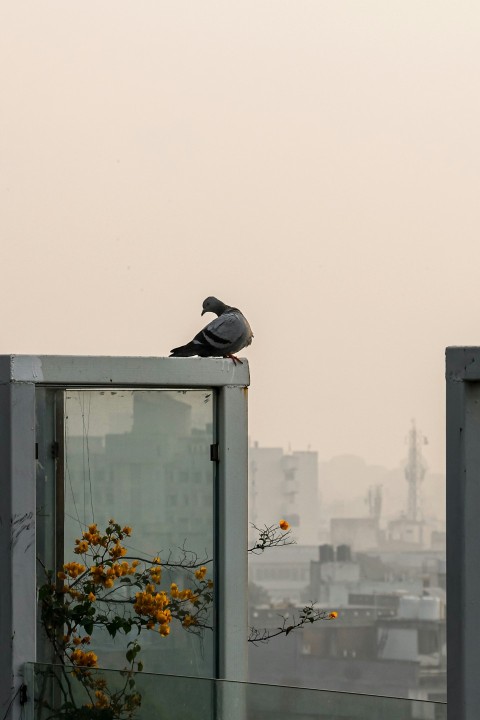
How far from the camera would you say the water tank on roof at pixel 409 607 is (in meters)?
69.9

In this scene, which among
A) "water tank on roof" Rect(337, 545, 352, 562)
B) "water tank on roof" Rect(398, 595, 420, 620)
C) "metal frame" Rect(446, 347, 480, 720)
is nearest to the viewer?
"metal frame" Rect(446, 347, 480, 720)

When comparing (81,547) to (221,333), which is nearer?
(81,547)

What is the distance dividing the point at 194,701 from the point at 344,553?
223 feet

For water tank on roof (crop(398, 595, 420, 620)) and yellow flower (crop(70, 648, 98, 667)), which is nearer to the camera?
yellow flower (crop(70, 648, 98, 667))

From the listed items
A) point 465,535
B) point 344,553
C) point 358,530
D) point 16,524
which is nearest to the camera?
point 465,535

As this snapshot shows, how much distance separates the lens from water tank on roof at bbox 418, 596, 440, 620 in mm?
67250

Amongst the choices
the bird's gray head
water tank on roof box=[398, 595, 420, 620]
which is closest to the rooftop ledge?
the bird's gray head

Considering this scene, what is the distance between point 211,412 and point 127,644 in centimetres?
91

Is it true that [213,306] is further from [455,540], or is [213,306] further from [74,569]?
[455,540]

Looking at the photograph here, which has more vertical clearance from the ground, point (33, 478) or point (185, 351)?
point (185, 351)

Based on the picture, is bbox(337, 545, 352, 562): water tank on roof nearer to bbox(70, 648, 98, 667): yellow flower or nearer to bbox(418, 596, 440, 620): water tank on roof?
bbox(418, 596, 440, 620): water tank on roof

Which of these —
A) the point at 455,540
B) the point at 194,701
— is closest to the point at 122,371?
the point at 194,701

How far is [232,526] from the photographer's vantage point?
21.1 feet

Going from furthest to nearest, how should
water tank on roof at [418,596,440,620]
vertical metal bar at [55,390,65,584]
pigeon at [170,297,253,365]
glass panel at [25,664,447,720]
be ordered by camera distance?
water tank on roof at [418,596,440,620] → pigeon at [170,297,253,365] → vertical metal bar at [55,390,65,584] → glass panel at [25,664,447,720]
